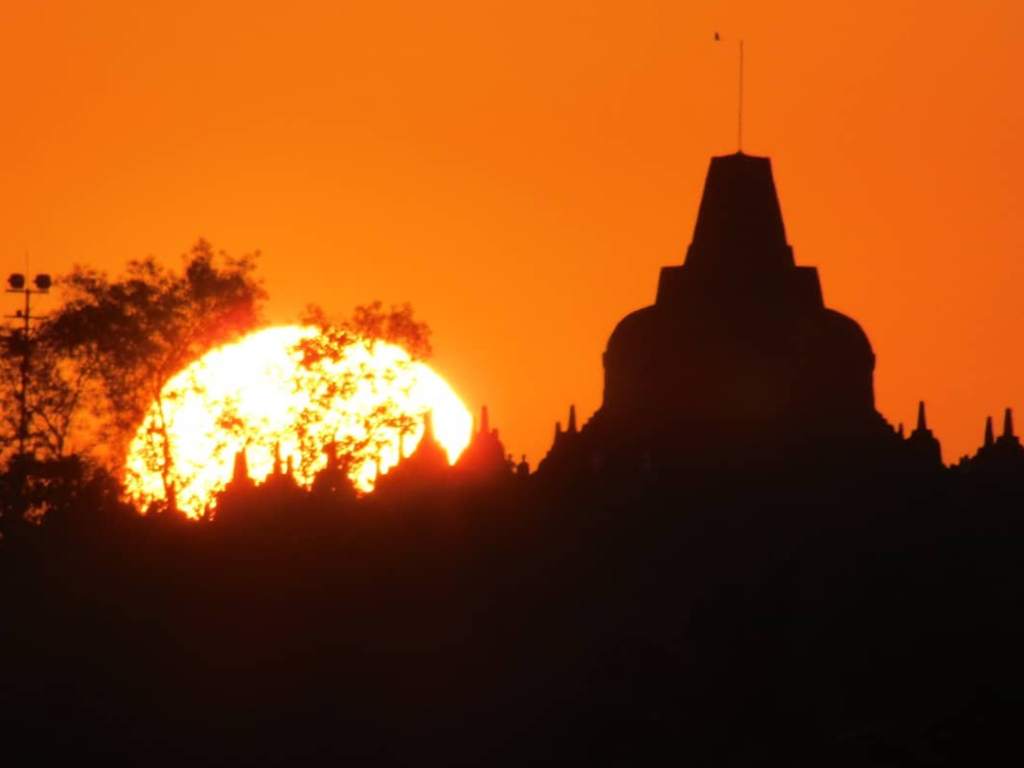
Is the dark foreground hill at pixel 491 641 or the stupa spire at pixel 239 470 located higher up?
the stupa spire at pixel 239 470

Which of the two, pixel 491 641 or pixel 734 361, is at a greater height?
pixel 734 361

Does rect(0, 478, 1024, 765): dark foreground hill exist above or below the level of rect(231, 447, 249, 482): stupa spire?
below

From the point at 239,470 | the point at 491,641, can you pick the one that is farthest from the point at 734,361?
the point at 491,641

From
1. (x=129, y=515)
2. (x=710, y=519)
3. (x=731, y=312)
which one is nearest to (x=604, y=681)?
(x=129, y=515)

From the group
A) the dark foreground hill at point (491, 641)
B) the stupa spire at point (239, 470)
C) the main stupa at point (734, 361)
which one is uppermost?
the main stupa at point (734, 361)

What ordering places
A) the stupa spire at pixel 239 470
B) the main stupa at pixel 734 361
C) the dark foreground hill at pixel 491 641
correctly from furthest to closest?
the main stupa at pixel 734 361 < the stupa spire at pixel 239 470 < the dark foreground hill at pixel 491 641

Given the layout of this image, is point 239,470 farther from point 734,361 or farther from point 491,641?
point 491,641

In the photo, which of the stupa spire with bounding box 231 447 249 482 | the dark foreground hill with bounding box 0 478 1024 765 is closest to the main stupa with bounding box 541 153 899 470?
the stupa spire with bounding box 231 447 249 482

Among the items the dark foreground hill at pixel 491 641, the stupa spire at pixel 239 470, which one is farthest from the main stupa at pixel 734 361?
the dark foreground hill at pixel 491 641

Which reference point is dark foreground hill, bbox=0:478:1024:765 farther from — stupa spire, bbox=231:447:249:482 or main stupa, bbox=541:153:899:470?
main stupa, bbox=541:153:899:470

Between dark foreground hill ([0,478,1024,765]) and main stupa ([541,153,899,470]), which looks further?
main stupa ([541,153,899,470])

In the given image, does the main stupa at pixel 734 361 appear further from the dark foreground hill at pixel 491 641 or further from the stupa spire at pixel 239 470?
the dark foreground hill at pixel 491 641

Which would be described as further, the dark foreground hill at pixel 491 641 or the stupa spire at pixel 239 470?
the stupa spire at pixel 239 470

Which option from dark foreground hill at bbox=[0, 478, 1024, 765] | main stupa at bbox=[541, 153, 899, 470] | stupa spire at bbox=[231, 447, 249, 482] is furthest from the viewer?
main stupa at bbox=[541, 153, 899, 470]
